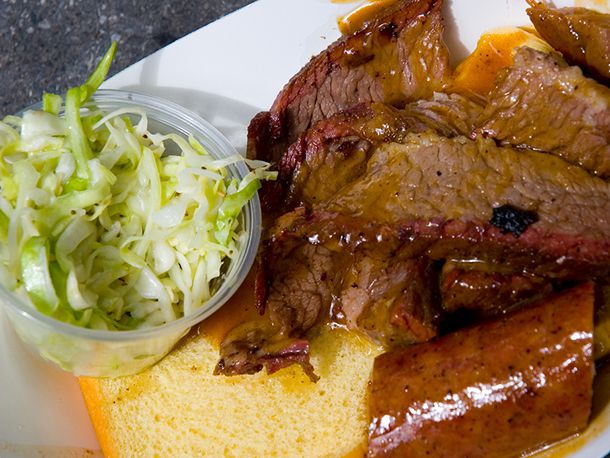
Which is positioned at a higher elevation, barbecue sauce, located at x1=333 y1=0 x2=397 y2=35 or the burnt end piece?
barbecue sauce, located at x1=333 y1=0 x2=397 y2=35

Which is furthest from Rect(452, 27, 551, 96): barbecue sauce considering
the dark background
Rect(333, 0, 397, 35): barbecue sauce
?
the dark background

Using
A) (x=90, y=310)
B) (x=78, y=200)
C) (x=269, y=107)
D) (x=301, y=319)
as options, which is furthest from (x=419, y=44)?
(x=90, y=310)

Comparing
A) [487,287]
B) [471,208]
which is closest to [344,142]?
[471,208]

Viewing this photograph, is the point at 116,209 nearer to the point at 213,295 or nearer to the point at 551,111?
the point at 213,295

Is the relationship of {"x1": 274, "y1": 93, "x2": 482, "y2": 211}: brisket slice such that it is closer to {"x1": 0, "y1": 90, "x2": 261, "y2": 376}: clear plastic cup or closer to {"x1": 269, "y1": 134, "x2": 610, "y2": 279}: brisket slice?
{"x1": 269, "y1": 134, "x2": 610, "y2": 279}: brisket slice

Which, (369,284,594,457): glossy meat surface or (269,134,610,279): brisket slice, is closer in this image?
(369,284,594,457): glossy meat surface

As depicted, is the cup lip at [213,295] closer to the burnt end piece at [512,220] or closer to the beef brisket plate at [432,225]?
the beef brisket plate at [432,225]

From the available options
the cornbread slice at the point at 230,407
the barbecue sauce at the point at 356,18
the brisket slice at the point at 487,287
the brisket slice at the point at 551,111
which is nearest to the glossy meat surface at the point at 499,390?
the brisket slice at the point at 487,287

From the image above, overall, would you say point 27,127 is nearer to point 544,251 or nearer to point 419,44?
point 419,44
